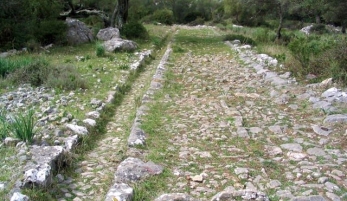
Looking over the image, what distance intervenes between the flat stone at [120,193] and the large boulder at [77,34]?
13.4m

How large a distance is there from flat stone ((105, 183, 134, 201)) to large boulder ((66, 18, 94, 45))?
44.1ft

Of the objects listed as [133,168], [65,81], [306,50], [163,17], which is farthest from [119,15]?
[163,17]

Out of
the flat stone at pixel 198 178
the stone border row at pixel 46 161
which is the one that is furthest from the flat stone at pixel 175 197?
the stone border row at pixel 46 161

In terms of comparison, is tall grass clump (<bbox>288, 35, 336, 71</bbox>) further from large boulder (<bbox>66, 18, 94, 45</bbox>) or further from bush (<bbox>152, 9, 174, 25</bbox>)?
bush (<bbox>152, 9, 174, 25</bbox>)

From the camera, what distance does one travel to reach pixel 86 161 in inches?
203

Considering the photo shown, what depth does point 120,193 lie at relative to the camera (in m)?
4.14

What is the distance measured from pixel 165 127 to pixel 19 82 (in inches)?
181

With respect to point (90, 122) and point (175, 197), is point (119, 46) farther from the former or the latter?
point (175, 197)

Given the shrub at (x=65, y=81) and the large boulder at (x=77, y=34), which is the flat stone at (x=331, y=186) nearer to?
the shrub at (x=65, y=81)

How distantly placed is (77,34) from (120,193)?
1416 centimetres

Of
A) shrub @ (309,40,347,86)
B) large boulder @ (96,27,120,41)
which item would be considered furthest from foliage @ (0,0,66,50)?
shrub @ (309,40,347,86)

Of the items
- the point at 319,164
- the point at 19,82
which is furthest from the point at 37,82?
the point at 319,164

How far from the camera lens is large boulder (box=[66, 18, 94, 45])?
664 inches

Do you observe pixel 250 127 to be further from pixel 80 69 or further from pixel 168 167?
pixel 80 69
